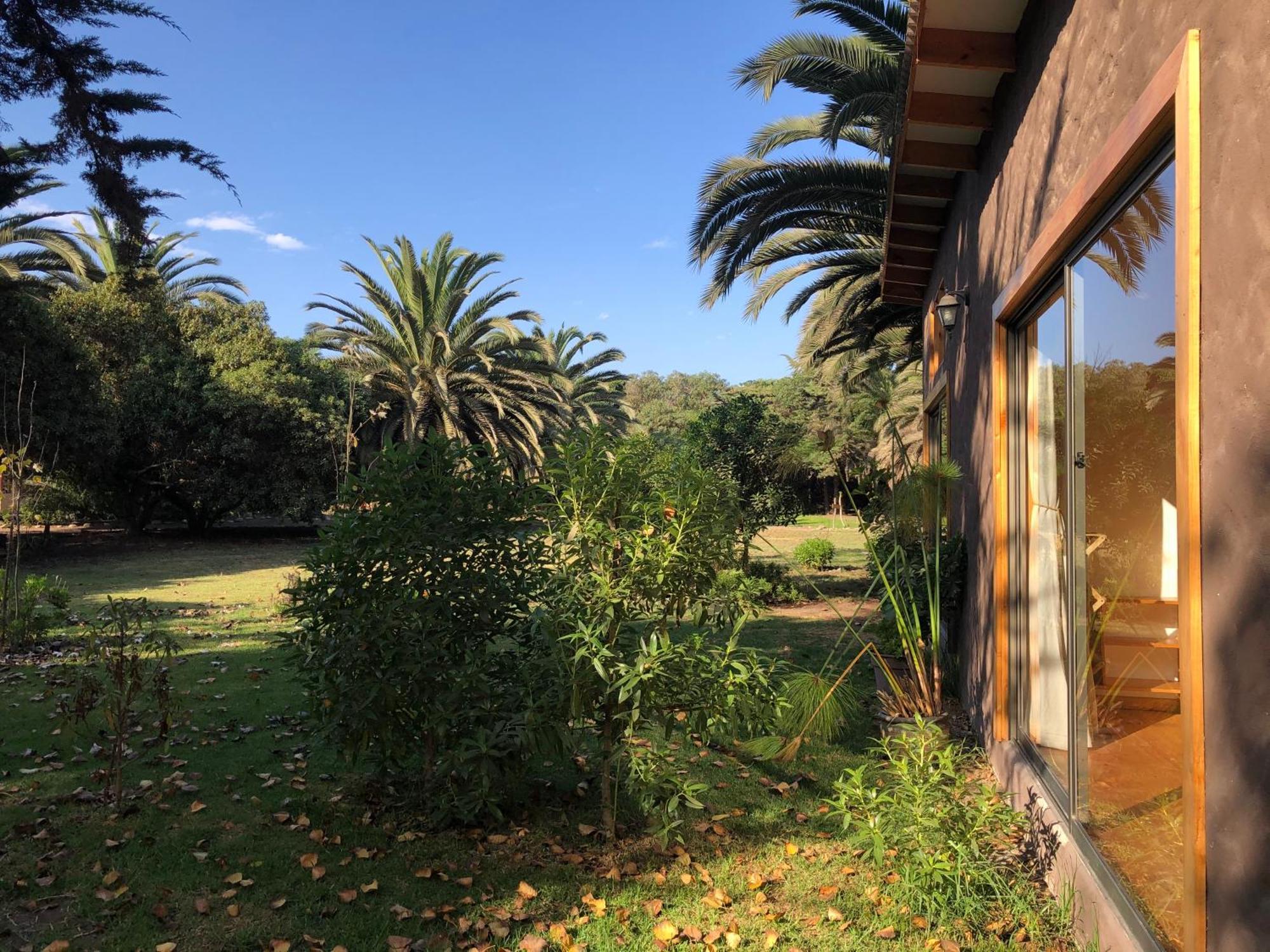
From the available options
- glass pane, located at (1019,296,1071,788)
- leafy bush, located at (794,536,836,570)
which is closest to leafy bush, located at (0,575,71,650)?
glass pane, located at (1019,296,1071,788)

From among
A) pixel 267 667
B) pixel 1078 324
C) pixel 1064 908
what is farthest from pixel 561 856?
pixel 267 667

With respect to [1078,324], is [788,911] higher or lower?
lower

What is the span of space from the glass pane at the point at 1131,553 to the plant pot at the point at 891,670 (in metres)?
3.07

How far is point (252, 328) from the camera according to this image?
2308cm

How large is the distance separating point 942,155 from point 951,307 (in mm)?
1149

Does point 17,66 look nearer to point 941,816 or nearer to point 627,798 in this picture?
point 627,798

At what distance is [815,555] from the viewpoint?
16.4 m

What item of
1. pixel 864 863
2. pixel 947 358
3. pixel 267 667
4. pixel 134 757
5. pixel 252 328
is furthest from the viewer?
pixel 252 328

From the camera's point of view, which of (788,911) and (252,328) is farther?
(252,328)

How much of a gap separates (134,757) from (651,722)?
3428 millimetres

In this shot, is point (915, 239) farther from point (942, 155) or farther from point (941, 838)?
point (941, 838)

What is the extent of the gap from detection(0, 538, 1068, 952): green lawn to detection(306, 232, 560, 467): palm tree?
16.4 m

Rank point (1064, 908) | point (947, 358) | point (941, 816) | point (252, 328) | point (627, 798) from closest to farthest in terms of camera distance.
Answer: point (1064, 908) → point (941, 816) → point (627, 798) → point (947, 358) → point (252, 328)

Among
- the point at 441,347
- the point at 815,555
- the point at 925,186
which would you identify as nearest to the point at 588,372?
the point at 441,347
